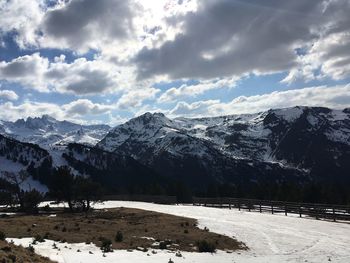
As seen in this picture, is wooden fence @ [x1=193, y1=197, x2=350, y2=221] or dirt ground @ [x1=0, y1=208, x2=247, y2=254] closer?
dirt ground @ [x1=0, y1=208, x2=247, y2=254]

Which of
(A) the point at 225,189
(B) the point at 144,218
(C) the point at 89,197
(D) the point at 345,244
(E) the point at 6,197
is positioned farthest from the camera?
(A) the point at 225,189

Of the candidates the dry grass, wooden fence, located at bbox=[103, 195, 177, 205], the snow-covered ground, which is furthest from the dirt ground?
wooden fence, located at bbox=[103, 195, 177, 205]

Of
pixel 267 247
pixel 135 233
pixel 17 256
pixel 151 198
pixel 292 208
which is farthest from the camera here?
pixel 151 198

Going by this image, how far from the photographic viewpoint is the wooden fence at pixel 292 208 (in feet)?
166

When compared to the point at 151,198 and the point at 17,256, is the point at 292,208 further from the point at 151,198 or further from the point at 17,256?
the point at 17,256

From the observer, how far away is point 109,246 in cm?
3002

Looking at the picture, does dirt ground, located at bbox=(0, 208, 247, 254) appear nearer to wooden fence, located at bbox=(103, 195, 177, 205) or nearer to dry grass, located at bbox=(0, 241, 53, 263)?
dry grass, located at bbox=(0, 241, 53, 263)

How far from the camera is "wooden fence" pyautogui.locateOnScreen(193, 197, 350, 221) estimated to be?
5059 centimetres

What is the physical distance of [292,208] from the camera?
2261 inches

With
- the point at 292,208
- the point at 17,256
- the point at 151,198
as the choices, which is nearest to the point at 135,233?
the point at 17,256

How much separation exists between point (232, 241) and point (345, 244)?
781cm

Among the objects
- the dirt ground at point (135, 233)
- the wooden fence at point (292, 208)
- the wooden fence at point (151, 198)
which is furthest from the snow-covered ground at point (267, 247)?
the wooden fence at point (151, 198)

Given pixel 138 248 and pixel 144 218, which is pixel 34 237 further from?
pixel 144 218

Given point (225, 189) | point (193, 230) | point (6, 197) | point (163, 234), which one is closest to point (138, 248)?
point (163, 234)
